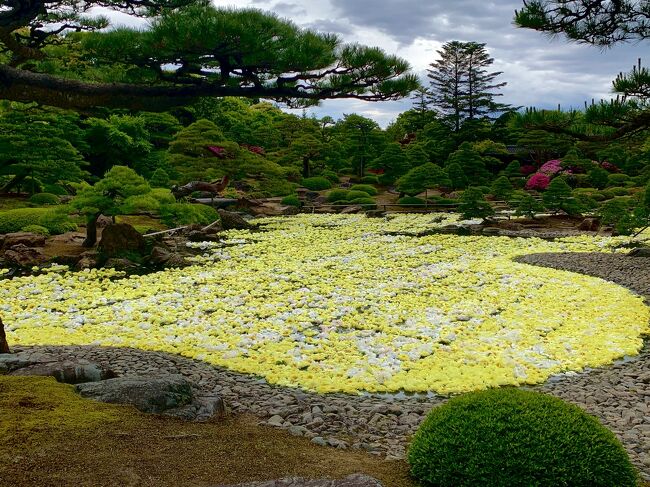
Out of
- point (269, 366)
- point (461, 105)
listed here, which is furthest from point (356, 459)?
point (461, 105)

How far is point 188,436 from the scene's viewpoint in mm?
4305

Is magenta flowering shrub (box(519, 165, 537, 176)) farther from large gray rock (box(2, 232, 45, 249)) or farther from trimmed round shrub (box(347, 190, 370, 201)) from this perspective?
large gray rock (box(2, 232, 45, 249))

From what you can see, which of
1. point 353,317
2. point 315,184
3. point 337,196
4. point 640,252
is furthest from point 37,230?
point 315,184

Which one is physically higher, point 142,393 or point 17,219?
point 17,219

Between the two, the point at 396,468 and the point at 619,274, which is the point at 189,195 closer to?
the point at 619,274

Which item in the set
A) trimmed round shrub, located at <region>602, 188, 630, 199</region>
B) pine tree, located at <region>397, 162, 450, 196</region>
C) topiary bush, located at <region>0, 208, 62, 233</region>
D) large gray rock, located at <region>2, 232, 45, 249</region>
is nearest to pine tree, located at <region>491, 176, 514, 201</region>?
pine tree, located at <region>397, 162, 450, 196</region>

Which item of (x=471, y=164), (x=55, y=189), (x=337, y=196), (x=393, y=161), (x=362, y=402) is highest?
(x=393, y=161)

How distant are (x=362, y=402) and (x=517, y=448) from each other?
2.66 m

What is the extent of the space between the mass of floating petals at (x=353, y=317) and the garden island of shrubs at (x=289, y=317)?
5 centimetres

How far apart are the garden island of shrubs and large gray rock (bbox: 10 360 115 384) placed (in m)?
0.03

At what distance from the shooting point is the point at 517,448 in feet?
11.3

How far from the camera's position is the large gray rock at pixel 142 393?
4.84 metres

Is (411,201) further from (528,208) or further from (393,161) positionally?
(528,208)

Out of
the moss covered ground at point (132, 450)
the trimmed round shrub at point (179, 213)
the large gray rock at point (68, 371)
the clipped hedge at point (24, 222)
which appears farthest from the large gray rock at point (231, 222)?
the moss covered ground at point (132, 450)
